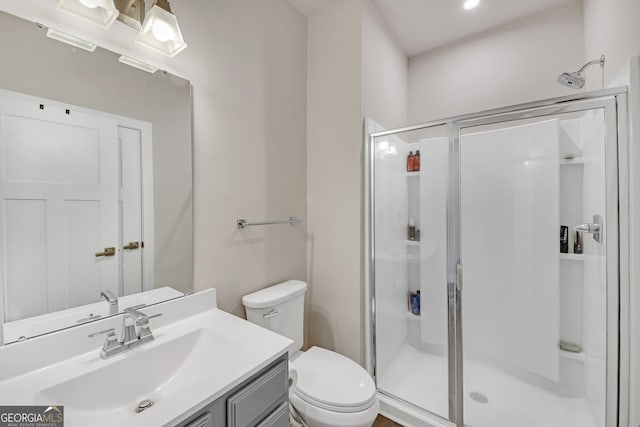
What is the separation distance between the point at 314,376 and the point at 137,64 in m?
1.64

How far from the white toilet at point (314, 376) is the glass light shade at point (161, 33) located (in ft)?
3.97

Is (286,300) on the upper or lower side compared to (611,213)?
lower

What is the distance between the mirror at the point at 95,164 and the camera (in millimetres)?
820

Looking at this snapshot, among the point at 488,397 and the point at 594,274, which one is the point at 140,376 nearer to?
the point at 488,397

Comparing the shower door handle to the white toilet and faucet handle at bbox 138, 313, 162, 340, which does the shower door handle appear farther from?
faucet handle at bbox 138, 313, 162, 340

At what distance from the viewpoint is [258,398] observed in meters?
0.85

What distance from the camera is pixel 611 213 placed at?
117 centimetres

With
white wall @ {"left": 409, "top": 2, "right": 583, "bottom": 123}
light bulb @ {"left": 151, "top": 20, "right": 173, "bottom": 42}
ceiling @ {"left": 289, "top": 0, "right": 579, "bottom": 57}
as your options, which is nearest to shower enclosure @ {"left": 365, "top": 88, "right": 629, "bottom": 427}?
white wall @ {"left": 409, "top": 2, "right": 583, "bottom": 123}

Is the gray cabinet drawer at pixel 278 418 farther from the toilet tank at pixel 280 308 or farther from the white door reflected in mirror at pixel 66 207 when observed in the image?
the white door reflected in mirror at pixel 66 207

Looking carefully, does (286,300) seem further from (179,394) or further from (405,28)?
(405,28)

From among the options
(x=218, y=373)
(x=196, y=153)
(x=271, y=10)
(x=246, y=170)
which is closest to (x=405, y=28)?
(x=271, y=10)

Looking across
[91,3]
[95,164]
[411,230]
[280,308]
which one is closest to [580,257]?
[411,230]

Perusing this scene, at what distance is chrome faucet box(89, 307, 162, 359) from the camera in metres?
0.90

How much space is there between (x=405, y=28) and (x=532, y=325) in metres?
2.33
